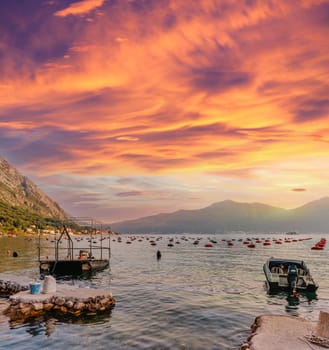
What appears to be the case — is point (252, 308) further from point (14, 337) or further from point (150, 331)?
point (14, 337)

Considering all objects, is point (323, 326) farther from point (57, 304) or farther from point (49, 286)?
point (49, 286)

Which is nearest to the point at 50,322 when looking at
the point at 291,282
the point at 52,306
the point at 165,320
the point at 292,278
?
the point at 52,306

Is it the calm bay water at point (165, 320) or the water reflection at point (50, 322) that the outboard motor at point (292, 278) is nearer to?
the calm bay water at point (165, 320)

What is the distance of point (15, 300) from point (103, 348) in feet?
34.9

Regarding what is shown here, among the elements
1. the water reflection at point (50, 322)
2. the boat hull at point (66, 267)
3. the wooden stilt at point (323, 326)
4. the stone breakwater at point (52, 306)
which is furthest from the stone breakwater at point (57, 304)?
the boat hull at point (66, 267)

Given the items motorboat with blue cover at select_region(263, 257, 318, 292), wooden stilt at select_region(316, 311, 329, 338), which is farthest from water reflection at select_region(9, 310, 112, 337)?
motorboat with blue cover at select_region(263, 257, 318, 292)

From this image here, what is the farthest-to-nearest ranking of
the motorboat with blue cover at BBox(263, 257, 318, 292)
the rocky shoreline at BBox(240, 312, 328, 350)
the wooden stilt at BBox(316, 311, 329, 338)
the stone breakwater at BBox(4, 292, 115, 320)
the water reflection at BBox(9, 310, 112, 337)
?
1. the motorboat with blue cover at BBox(263, 257, 318, 292)
2. the stone breakwater at BBox(4, 292, 115, 320)
3. the water reflection at BBox(9, 310, 112, 337)
4. the wooden stilt at BBox(316, 311, 329, 338)
5. the rocky shoreline at BBox(240, 312, 328, 350)

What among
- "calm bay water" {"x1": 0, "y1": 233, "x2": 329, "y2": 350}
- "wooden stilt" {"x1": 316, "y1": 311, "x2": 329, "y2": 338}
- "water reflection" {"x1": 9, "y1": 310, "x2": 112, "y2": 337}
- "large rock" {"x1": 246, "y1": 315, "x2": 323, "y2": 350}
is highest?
"wooden stilt" {"x1": 316, "y1": 311, "x2": 329, "y2": 338}

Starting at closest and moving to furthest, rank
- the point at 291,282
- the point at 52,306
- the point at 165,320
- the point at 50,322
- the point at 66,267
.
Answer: the point at 50,322 < the point at 165,320 < the point at 52,306 < the point at 291,282 < the point at 66,267

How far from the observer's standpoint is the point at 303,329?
21.0m

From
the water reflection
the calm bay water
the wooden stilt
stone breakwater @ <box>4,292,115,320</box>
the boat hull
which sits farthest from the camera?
the boat hull

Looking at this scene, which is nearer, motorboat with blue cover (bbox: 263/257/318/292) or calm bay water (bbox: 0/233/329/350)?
calm bay water (bbox: 0/233/329/350)

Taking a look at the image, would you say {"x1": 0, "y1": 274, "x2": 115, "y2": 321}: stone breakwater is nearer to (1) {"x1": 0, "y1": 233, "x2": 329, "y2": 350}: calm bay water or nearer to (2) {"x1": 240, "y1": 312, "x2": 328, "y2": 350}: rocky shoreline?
(1) {"x1": 0, "y1": 233, "x2": 329, "y2": 350}: calm bay water

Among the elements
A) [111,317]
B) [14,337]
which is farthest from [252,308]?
[14,337]
